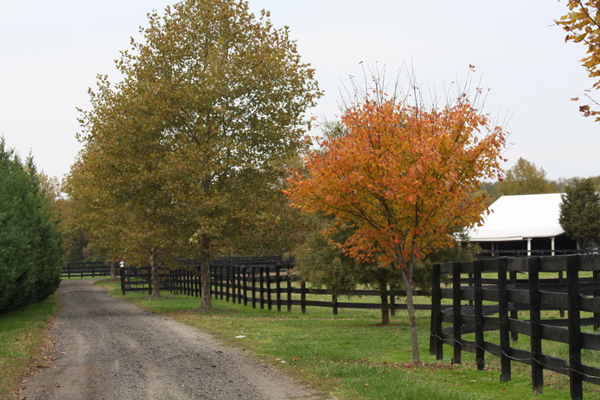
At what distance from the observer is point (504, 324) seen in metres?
7.11

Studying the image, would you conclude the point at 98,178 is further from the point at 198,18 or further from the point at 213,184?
the point at 198,18

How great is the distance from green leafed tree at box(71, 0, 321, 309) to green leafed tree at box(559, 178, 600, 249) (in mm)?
33879

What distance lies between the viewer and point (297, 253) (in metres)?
16.4

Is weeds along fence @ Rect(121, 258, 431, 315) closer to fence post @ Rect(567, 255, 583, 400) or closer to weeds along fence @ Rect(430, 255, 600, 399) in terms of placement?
weeds along fence @ Rect(430, 255, 600, 399)

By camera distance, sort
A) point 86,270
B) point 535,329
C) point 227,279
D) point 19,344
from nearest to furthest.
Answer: point 535,329
point 19,344
point 227,279
point 86,270

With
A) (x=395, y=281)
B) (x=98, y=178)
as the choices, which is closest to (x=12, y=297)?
(x=98, y=178)

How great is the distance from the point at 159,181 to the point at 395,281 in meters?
8.65

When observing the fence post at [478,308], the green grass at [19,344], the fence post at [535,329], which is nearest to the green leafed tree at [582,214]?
the green grass at [19,344]

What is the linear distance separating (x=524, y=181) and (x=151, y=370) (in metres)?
84.7

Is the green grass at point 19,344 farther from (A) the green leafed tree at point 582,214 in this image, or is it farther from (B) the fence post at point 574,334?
(A) the green leafed tree at point 582,214

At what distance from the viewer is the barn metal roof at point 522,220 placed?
43.5m

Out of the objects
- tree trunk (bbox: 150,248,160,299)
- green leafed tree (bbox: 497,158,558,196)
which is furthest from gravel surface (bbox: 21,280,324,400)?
green leafed tree (bbox: 497,158,558,196)

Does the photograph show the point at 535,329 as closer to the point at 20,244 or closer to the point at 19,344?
the point at 19,344

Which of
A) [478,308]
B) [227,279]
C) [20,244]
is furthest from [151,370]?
[227,279]
